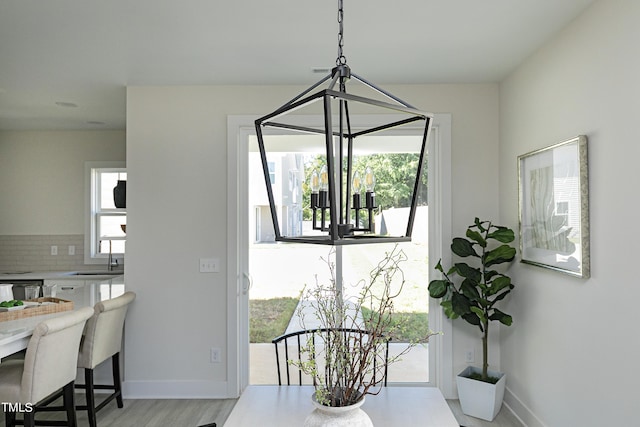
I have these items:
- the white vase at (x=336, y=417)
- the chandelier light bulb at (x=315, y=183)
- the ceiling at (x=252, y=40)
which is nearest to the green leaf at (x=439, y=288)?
the ceiling at (x=252, y=40)

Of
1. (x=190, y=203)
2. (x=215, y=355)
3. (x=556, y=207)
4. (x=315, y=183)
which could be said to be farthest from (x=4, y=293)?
(x=556, y=207)

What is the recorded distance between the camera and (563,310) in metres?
2.74

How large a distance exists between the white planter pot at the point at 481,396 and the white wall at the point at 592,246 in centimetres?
16

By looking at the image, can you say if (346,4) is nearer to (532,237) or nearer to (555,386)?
(532,237)

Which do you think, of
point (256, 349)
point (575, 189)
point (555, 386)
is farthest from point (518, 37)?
point (256, 349)

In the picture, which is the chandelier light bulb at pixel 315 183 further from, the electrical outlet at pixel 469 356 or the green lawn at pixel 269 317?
the electrical outlet at pixel 469 356

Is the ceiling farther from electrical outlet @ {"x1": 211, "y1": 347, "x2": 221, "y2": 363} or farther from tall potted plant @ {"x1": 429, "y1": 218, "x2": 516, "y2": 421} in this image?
electrical outlet @ {"x1": 211, "y1": 347, "x2": 221, "y2": 363}

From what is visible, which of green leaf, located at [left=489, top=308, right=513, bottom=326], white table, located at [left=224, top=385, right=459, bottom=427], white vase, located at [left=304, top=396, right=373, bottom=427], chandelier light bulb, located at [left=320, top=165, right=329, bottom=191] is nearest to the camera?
chandelier light bulb, located at [left=320, top=165, right=329, bottom=191]

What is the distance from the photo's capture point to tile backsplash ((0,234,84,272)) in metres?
5.28

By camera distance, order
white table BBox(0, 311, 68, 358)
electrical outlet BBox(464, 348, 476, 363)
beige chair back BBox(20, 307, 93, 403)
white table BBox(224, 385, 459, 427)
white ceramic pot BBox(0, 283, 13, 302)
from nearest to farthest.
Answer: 1. white table BBox(224, 385, 459, 427)
2. white table BBox(0, 311, 68, 358)
3. beige chair back BBox(20, 307, 93, 403)
4. white ceramic pot BBox(0, 283, 13, 302)
5. electrical outlet BBox(464, 348, 476, 363)

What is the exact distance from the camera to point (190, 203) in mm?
3811

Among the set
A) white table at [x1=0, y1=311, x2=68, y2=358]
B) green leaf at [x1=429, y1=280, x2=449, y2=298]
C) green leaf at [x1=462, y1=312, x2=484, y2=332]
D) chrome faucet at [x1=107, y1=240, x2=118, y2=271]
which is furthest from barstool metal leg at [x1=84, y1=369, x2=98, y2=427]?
green leaf at [x1=462, y1=312, x2=484, y2=332]

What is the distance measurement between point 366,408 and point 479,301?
1.68 m

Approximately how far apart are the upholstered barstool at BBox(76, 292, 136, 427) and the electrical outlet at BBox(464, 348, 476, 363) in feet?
8.54
